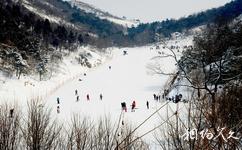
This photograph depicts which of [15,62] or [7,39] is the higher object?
[7,39]

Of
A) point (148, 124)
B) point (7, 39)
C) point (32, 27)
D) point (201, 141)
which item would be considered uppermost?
point (32, 27)

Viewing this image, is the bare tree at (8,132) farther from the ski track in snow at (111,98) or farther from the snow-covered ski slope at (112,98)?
the ski track in snow at (111,98)

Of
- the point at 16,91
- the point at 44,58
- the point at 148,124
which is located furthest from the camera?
the point at 44,58

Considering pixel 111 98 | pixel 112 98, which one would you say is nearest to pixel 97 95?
pixel 111 98

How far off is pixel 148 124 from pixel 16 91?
103 ft

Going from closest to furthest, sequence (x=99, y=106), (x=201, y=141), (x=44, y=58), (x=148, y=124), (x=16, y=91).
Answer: (x=201, y=141)
(x=148, y=124)
(x=99, y=106)
(x=16, y=91)
(x=44, y=58)

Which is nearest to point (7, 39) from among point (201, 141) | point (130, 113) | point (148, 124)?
point (130, 113)

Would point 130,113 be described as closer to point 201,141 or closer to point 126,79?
point 201,141

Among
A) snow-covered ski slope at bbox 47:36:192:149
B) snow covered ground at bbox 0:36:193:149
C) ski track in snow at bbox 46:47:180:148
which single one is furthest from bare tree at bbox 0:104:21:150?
snow covered ground at bbox 0:36:193:149

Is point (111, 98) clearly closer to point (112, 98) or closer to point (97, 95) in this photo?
point (112, 98)

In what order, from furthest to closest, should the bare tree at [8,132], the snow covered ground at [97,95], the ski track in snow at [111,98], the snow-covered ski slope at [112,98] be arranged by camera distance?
the snow covered ground at [97,95], the ski track in snow at [111,98], the snow-covered ski slope at [112,98], the bare tree at [8,132]

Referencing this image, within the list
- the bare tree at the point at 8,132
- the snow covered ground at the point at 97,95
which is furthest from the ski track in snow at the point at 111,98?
the bare tree at the point at 8,132

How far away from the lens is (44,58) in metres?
78.6

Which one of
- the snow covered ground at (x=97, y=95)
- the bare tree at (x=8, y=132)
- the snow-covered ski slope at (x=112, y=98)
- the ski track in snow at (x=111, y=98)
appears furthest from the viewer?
A: the snow covered ground at (x=97, y=95)
